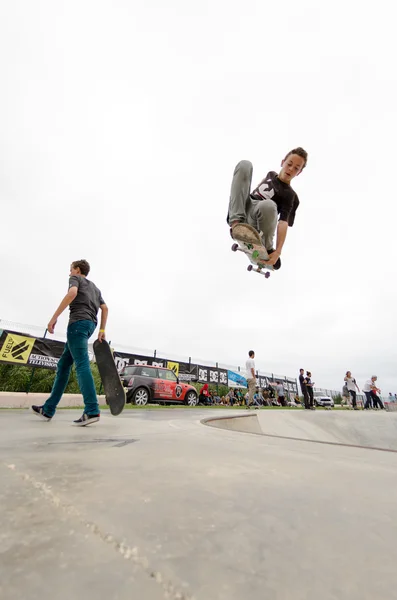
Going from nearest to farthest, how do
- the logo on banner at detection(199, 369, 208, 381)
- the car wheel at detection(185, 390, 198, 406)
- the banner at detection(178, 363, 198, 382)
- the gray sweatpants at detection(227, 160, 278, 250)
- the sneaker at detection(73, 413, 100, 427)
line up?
the sneaker at detection(73, 413, 100, 427)
the gray sweatpants at detection(227, 160, 278, 250)
the car wheel at detection(185, 390, 198, 406)
the banner at detection(178, 363, 198, 382)
the logo on banner at detection(199, 369, 208, 381)

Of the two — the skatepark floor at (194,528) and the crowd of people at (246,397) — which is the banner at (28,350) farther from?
the skatepark floor at (194,528)

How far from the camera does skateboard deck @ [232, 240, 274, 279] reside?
3.57 m

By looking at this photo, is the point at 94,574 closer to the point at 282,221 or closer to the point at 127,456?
the point at 127,456

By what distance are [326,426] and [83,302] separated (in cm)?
501

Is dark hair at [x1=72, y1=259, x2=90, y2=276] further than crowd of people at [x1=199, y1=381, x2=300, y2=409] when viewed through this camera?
No

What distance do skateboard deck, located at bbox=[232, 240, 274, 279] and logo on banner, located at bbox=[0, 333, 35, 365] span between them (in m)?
7.10

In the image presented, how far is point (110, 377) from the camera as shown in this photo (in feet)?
9.59

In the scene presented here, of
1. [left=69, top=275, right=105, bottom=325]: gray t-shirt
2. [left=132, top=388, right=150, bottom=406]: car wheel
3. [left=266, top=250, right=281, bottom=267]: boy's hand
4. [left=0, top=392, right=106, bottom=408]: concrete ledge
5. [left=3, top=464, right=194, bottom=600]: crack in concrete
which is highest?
[left=266, top=250, right=281, bottom=267]: boy's hand

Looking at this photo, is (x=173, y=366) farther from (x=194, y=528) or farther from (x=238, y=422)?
(x=194, y=528)

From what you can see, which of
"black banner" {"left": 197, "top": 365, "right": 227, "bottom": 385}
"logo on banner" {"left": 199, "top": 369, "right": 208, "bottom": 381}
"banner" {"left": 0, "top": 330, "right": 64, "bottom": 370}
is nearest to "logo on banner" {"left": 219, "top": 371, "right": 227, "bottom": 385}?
"black banner" {"left": 197, "top": 365, "right": 227, "bottom": 385}

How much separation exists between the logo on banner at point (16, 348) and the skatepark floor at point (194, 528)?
26.4 feet

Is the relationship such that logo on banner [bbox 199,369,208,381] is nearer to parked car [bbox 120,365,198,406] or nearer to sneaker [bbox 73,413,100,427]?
parked car [bbox 120,365,198,406]

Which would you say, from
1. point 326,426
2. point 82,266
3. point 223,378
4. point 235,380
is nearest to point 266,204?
point 82,266

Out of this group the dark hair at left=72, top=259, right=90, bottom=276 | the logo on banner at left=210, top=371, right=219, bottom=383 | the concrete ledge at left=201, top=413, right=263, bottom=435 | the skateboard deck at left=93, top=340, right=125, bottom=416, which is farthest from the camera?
the logo on banner at left=210, top=371, right=219, bottom=383
